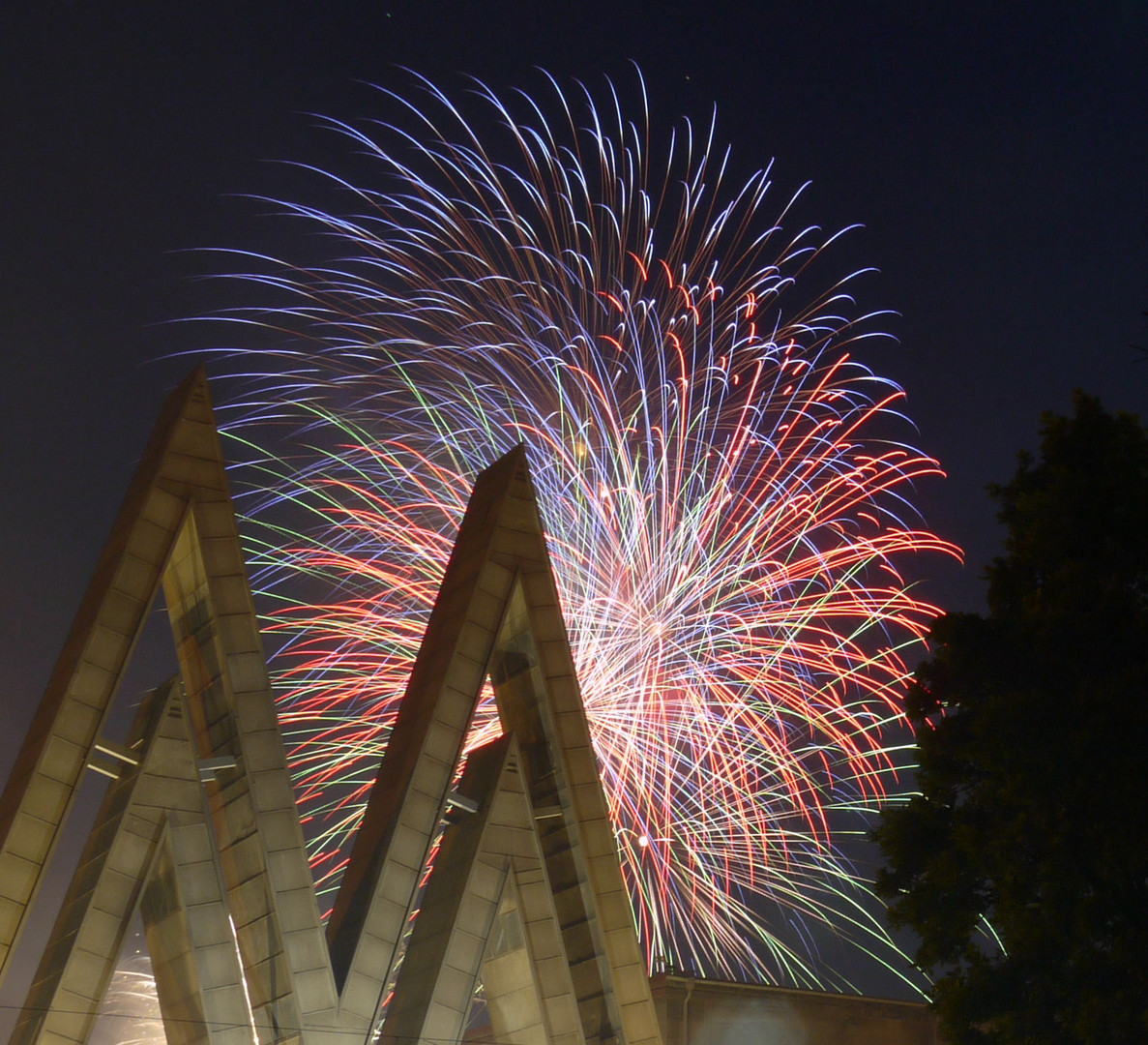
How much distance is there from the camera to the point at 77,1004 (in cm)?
2386

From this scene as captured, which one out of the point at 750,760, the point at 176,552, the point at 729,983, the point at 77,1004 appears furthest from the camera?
the point at 729,983

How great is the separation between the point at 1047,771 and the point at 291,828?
14.3 metres

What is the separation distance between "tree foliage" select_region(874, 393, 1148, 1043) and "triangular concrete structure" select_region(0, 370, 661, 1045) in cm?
670

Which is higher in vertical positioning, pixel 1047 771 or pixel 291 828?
pixel 291 828

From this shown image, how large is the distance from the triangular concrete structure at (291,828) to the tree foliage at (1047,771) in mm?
6698

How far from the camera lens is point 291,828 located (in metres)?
25.9

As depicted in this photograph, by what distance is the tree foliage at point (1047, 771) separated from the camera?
24500 millimetres

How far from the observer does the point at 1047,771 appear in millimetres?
25406

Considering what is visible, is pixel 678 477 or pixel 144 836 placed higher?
pixel 678 477

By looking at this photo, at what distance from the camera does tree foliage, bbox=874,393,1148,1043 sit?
24500mm

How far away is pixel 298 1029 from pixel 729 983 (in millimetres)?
22325

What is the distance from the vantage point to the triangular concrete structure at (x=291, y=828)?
967 inches

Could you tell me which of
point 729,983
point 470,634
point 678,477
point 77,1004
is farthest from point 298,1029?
point 729,983

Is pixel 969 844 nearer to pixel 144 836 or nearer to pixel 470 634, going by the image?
pixel 470 634
